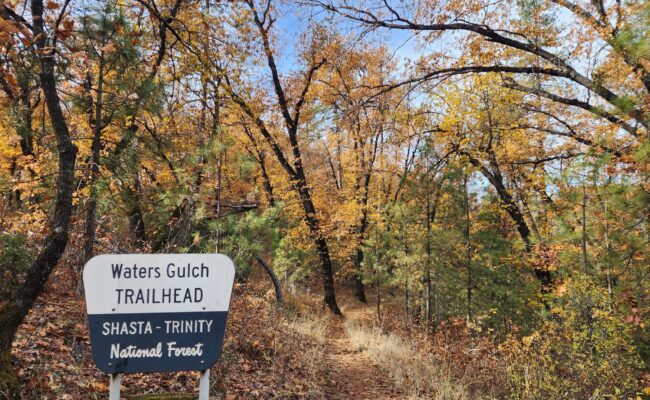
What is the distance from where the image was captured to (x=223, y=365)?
16.5 ft

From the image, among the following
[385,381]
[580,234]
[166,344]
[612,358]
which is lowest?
[385,381]

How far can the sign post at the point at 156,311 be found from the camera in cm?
202

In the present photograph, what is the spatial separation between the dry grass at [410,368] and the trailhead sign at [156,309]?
4.44 meters

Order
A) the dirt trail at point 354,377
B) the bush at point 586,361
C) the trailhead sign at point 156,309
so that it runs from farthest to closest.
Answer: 1. the dirt trail at point 354,377
2. the bush at point 586,361
3. the trailhead sign at point 156,309

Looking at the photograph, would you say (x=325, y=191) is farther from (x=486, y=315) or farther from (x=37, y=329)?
(x=37, y=329)

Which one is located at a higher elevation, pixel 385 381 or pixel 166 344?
pixel 166 344

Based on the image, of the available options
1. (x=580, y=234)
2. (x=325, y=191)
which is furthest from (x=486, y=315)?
(x=325, y=191)

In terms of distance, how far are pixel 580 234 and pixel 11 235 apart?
10195mm

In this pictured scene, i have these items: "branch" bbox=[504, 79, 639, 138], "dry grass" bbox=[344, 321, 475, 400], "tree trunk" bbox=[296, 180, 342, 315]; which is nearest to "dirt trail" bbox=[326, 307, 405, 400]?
"dry grass" bbox=[344, 321, 475, 400]

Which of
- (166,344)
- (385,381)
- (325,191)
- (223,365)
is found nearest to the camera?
(166,344)

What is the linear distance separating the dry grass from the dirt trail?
0.56 feet

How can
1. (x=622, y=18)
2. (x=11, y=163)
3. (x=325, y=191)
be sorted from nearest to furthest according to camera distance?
(x=622, y=18) < (x=11, y=163) < (x=325, y=191)

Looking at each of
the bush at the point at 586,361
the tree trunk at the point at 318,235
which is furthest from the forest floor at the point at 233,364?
the tree trunk at the point at 318,235

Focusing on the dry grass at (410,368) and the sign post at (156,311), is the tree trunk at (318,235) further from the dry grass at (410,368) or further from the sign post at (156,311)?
the sign post at (156,311)
